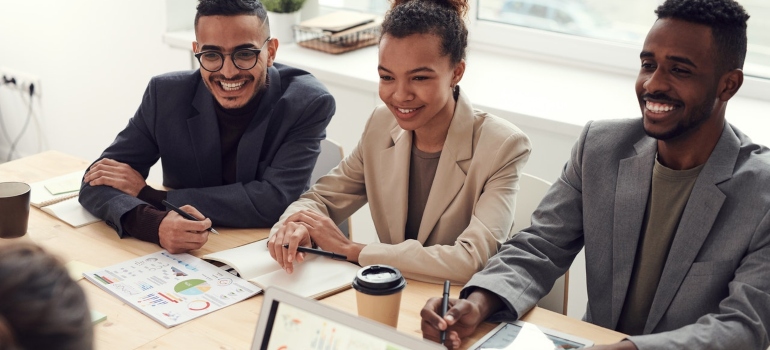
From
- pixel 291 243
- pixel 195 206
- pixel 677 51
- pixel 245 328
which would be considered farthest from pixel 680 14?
pixel 195 206

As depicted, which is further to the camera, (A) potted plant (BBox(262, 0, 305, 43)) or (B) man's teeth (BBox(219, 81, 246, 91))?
(A) potted plant (BBox(262, 0, 305, 43))

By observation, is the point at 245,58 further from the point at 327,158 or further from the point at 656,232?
the point at 656,232

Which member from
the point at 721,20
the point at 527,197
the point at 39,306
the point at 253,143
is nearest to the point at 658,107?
the point at 721,20

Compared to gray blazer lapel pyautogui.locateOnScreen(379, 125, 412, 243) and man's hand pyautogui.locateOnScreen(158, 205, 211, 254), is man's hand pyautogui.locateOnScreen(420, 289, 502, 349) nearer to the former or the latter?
gray blazer lapel pyautogui.locateOnScreen(379, 125, 412, 243)

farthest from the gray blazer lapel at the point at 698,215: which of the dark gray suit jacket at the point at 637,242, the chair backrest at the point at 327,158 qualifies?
the chair backrest at the point at 327,158

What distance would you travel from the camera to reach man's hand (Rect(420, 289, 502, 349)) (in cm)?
151

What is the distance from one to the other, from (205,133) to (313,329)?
4.06ft

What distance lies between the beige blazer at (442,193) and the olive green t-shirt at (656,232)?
30 centimetres

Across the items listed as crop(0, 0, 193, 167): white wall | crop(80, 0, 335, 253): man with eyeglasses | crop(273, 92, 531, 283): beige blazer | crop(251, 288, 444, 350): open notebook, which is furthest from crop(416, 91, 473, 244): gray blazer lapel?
crop(0, 0, 193, 167): white wall

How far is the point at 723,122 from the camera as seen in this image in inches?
67.6

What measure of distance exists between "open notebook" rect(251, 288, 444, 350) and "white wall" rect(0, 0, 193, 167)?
2.62 m

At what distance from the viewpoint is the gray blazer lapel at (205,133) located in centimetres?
227

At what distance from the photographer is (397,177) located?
207 cm

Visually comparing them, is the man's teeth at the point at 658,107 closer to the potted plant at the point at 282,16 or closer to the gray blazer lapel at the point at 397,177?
the gray blazer lapel at the point at 397,177
